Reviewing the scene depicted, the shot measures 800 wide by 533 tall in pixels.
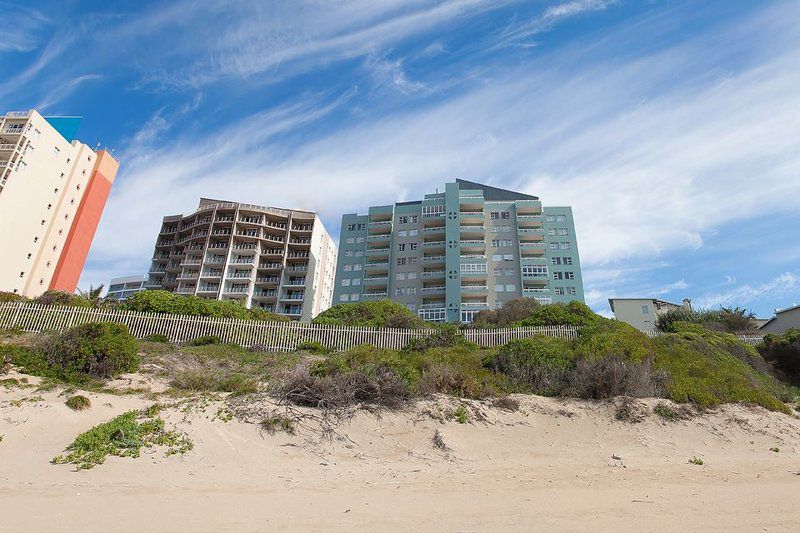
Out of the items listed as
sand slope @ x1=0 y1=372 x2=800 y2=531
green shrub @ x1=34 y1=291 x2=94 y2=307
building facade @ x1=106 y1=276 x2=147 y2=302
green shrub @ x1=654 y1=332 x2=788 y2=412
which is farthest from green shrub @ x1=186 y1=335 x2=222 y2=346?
building facade @ x1=106 y1=276 x2=147 y2=302

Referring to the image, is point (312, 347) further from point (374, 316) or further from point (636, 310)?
point (636, 310)

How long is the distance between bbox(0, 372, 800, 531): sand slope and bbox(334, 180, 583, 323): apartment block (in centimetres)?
4875

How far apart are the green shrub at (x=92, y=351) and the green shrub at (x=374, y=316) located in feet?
53.4

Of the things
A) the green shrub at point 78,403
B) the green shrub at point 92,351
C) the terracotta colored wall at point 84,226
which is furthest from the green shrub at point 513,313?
the terracotta colored wall at point 84,226

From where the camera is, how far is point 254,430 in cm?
1010

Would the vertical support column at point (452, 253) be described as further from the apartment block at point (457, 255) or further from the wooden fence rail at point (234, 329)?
the wooden fence rail at point (234, 329)

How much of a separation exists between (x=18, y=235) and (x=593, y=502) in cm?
6741

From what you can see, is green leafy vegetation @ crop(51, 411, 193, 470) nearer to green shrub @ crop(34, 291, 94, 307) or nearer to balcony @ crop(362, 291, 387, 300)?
green shrub @ crop(34, 291, 94, 307)

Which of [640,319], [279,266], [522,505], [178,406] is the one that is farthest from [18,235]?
[640,319]

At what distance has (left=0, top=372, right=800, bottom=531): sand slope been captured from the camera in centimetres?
598

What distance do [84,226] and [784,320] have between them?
84429mm

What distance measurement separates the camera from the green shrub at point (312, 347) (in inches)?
830

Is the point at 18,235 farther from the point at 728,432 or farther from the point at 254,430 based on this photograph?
the point at 728,432

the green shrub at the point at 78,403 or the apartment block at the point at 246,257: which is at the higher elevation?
the apartment block at the point at 246,257
